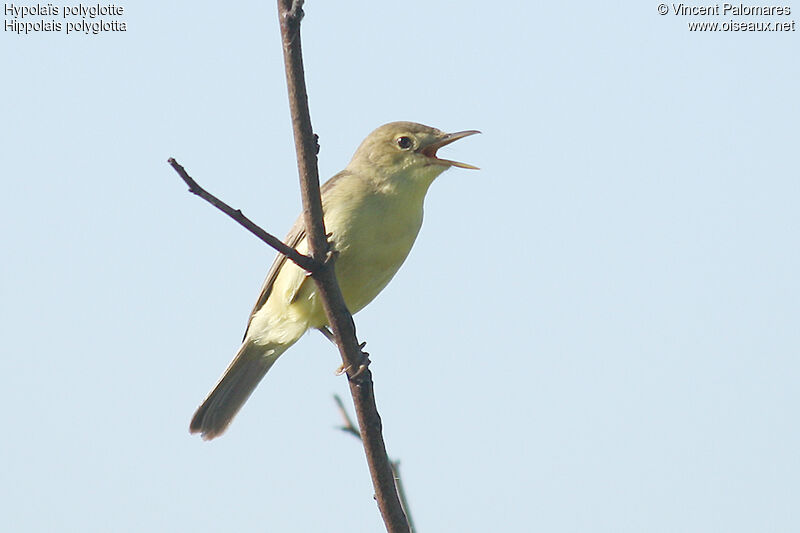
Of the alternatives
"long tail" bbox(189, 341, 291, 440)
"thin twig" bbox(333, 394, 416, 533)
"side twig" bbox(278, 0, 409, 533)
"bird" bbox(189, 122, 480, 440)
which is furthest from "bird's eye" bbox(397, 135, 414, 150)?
"thin twig" bbox(333, 394, 416, 533)

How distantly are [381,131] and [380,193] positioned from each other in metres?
0.80

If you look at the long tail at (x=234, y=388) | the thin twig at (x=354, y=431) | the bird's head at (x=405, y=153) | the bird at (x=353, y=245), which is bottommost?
the thin twig at (x=354, y=431)

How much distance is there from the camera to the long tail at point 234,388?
6.48 m

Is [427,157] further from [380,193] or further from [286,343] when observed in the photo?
[286,343]

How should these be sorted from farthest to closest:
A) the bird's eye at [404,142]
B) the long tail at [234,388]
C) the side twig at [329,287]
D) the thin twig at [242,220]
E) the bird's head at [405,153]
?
the long tail at [234,388] → the bird's eye at [404,142] → the bird's head at [405,153] → the side twig at [329,287] → the thin twig at [242,220]

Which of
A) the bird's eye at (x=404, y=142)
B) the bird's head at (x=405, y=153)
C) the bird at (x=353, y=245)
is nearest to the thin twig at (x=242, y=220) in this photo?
the bird at (x=353, y=245)

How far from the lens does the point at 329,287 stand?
12.5ft

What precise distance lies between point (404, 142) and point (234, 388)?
6.63 ft

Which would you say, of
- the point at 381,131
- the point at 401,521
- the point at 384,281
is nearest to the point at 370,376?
the point at 401,521

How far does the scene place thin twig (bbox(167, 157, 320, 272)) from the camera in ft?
9.88

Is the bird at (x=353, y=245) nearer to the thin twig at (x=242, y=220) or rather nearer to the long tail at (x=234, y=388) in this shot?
the long tail at (x=234, y=388)

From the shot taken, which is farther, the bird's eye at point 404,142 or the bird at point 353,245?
the bird's eye at point 404,142

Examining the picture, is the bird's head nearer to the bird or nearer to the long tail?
the bird

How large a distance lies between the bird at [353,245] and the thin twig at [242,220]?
4.68ft
